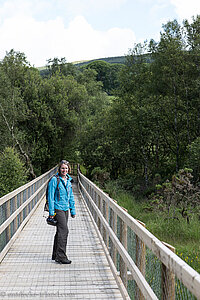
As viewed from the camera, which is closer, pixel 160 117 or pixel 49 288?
pixel 49 288

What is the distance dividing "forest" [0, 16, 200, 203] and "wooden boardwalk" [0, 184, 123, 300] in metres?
13.7

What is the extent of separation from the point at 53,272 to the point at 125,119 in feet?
70.0

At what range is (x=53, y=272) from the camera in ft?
19.7

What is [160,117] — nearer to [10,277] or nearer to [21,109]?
[21,109]

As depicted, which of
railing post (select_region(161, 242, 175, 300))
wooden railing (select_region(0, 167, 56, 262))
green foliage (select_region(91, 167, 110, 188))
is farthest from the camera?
green foliage (select_region(91, 167, 110, 188))

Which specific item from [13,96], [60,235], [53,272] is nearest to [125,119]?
[13,96]

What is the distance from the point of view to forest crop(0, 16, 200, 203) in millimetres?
24766


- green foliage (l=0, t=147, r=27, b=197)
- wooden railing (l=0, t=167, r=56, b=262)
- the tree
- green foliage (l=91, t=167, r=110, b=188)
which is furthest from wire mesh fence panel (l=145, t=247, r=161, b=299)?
the tree

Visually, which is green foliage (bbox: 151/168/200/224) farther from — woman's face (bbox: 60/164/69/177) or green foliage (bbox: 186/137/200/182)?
woman's face (bbox: 60/164/69/177)

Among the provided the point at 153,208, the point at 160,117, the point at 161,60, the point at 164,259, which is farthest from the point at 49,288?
the point at 161,60

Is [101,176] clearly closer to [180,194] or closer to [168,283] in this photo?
[180,194]

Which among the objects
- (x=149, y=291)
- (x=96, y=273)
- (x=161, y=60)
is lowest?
(x=96, y=273)

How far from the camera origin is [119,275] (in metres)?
5.42

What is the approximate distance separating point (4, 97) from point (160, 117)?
475 inches
